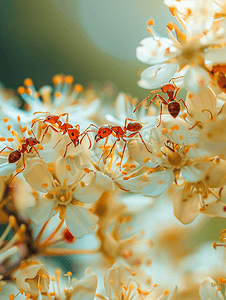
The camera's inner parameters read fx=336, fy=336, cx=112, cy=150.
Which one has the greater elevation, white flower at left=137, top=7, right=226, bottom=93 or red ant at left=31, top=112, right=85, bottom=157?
white flower at left=137, top=7, right=226, bottom=93

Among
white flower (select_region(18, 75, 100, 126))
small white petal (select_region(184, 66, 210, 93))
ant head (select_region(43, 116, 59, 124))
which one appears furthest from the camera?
white flower (select_region(18, 75, 100, 126))

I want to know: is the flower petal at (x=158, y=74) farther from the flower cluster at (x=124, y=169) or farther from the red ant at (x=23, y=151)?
the red ant at (x=23, y=151)

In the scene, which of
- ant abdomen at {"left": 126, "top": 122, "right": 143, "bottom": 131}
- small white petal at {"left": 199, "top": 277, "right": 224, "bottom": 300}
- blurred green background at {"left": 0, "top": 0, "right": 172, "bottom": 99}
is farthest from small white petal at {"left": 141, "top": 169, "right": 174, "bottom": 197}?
blurred green background at {"left": 0, "top": 0, "right": 172, "bottom": 99}

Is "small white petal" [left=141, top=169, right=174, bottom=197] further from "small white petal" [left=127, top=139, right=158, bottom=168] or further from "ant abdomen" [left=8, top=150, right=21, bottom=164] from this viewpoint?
"ant abdomen" [left=8, top=150, right=21, bottom=164]

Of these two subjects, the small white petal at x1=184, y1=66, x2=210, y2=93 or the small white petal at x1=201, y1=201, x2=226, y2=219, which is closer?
the small white petal at x1=184, y1=66, x2=210, y2=93

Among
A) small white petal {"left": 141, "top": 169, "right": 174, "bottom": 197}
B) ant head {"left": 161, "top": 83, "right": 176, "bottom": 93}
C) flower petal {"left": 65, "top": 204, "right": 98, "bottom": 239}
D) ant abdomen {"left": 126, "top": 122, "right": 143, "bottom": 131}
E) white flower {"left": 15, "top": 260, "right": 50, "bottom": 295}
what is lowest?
white flower {"left": 15, "top": 260, "right": 50, "bottom": 295}

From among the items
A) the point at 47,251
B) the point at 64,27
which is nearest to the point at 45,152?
the point at 47,251

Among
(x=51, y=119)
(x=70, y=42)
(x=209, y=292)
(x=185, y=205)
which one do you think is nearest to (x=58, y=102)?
(x=51, y=119)
